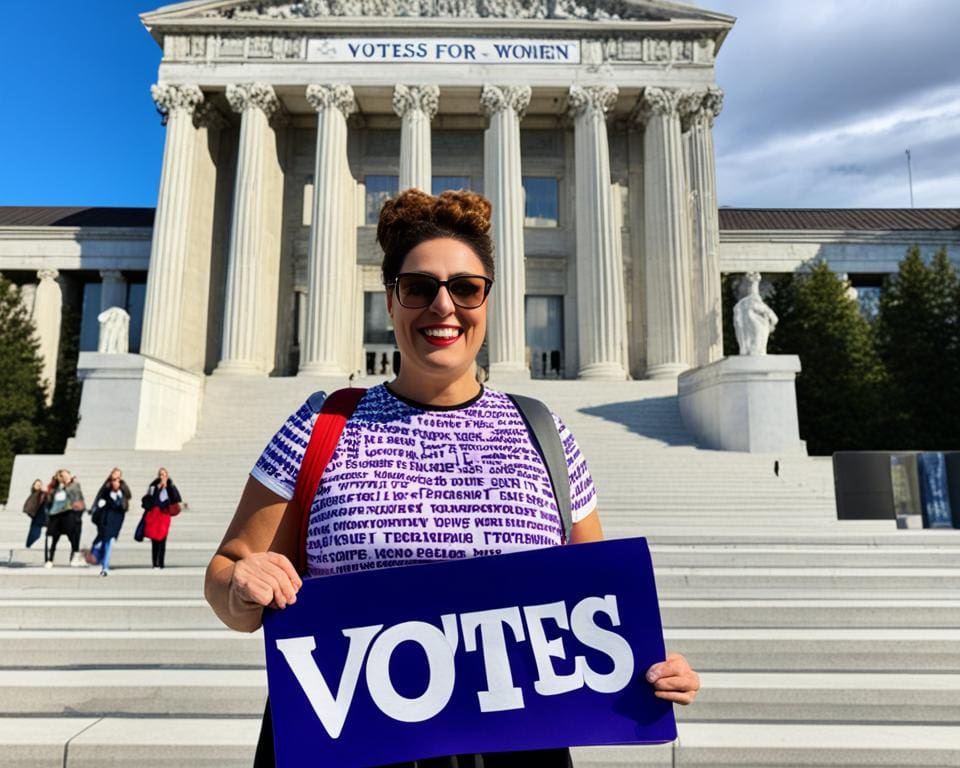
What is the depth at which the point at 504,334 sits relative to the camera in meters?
31.4

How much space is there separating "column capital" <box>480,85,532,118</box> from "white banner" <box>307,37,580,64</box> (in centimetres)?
144

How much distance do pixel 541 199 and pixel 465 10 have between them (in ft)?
32.4

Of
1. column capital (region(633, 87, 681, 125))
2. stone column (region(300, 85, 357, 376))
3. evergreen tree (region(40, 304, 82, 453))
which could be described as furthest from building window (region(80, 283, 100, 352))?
column capital (region(633, 87, 681, 125))

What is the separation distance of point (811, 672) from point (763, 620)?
3.37ft

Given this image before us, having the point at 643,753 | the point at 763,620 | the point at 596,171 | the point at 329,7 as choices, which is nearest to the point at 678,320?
the point at 596,171

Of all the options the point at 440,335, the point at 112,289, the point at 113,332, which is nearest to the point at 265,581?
the point at 440,335

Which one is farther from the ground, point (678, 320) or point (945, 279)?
point (945, 279)

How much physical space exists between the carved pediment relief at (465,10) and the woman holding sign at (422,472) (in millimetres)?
36359

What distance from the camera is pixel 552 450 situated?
7.66ft

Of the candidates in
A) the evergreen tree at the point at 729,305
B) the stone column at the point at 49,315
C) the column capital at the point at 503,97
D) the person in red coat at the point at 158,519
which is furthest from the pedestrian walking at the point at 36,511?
the evergreen tree at the point at 729,305

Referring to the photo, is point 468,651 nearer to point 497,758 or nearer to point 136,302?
point 497,758

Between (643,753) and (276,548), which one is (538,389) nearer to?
(643,753)

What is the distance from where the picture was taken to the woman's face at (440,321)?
235 centimetres

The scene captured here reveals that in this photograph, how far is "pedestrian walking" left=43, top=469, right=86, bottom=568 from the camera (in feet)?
39.9
